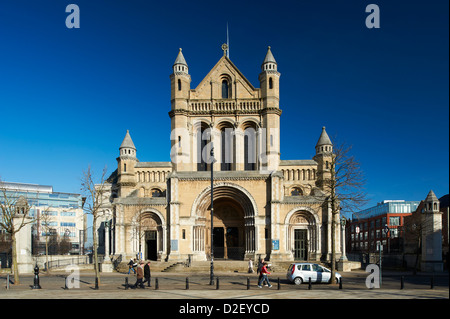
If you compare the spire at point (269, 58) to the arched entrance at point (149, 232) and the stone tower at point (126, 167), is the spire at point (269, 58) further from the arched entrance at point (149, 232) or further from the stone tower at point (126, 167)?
the arched entrance at point (149, 232)

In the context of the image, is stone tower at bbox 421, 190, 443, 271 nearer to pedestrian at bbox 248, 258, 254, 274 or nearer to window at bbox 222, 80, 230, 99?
pedestrian at bbox 248, 258, 254, 274

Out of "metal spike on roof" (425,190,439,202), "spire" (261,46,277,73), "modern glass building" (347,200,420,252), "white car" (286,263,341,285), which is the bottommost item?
"modern glass building" (347,200,420,252)

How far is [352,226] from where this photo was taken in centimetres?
10788

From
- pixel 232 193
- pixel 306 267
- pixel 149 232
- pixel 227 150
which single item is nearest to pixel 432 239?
pixel 232 193

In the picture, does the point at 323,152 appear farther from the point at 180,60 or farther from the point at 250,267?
the point at 250,267

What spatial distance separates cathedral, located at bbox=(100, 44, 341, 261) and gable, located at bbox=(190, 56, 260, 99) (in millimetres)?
126

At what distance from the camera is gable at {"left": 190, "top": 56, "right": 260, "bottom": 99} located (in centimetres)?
5100

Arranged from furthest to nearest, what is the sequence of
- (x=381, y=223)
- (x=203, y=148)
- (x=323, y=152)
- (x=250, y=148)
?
(x=381, y=223) → (x=323, y=152) → (x=203, y=148) → (x=250, y=148)

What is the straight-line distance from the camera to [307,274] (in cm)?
2620

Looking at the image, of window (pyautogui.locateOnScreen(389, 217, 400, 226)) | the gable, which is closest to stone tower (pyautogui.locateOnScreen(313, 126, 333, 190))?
the gable

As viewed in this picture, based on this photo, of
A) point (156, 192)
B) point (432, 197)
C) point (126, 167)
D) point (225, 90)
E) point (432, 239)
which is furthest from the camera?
point (156, 192)

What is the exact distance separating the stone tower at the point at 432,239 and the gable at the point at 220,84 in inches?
929

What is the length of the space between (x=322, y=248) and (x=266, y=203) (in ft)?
24.6

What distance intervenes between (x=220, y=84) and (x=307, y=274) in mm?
31176
